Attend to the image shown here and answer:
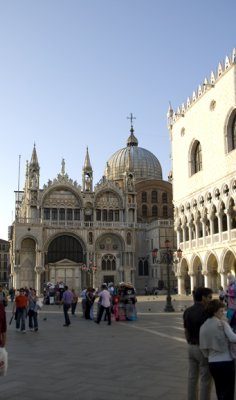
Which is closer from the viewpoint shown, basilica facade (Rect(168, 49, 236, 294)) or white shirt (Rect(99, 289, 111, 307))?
white shirt (Rect(99, 289, 111, 307))

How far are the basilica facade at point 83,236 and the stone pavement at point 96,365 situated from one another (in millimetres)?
39642

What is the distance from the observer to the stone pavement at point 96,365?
742cm

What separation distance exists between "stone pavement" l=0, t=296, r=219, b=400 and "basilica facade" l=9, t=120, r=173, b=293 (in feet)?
130

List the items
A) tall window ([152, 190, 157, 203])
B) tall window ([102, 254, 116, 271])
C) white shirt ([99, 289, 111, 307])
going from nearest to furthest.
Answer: white shirt ([99, 289, 111, 307])
tall window ([102, 254, 116, 271])
tall window ([152, 190, 157, 203])

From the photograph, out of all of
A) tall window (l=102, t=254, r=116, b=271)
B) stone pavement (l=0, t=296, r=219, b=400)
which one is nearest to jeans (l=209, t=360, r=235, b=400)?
stone pavement (l=0, t=296, r=219, b=400)

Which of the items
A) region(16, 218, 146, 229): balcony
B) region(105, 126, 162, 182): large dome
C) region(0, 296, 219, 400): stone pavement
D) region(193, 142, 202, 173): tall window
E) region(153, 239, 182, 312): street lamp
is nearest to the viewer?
region(0, 296, 219, 400): stone pavement

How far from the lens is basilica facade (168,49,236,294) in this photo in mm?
37219

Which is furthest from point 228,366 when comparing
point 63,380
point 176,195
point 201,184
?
point 176,195

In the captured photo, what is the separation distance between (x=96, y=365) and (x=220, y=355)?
15.5ft

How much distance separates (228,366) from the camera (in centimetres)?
543

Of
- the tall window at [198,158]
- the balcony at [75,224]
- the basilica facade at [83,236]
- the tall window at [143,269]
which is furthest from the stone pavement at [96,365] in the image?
the tall window at [143,269]

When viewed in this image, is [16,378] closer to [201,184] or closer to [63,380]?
[63,380]

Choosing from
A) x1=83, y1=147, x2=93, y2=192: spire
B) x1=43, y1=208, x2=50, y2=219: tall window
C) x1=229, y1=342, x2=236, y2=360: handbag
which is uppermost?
x1=83, y1=147, x2=93, y2=192: spire

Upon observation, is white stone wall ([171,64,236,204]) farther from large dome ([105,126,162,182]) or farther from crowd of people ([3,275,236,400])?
crowd of people ([3,275,236,400])
